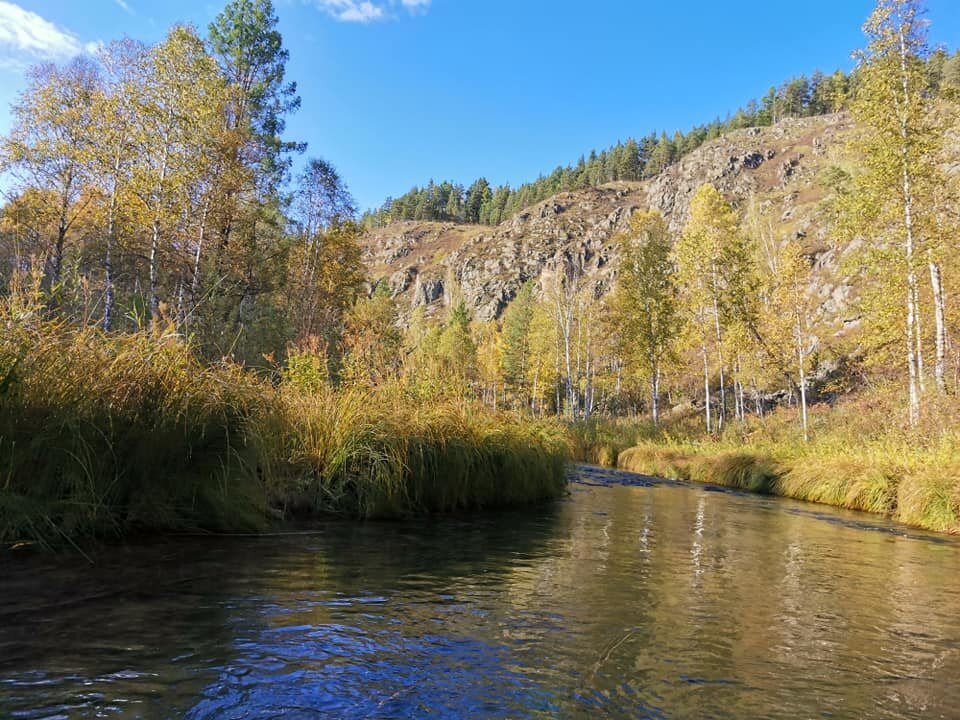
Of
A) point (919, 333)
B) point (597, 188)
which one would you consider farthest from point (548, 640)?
point (597, 188)

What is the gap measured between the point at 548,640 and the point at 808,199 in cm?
9415

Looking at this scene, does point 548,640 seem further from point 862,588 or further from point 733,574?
point 862,588

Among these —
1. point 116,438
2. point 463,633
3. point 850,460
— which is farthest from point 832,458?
point 116,438

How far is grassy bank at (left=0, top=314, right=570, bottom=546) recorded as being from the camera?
448cm

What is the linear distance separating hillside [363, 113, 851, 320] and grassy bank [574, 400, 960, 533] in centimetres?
7187

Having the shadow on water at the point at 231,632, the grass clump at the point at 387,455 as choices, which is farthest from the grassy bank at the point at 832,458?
the shadow on water at the point at 231,632

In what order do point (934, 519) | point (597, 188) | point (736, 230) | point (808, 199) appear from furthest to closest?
point (597, 188), point (808, 199), point (736, 230), point (934, 519)

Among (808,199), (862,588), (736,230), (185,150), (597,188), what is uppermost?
(597,188)

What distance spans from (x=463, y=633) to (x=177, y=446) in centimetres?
341

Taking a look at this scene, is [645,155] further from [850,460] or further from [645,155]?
[850,460]

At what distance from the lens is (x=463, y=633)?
3365mm

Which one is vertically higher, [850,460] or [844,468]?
[850,460]

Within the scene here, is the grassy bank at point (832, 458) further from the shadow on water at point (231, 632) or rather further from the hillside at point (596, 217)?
the hillside at point (596, 217)

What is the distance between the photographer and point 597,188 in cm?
14562
